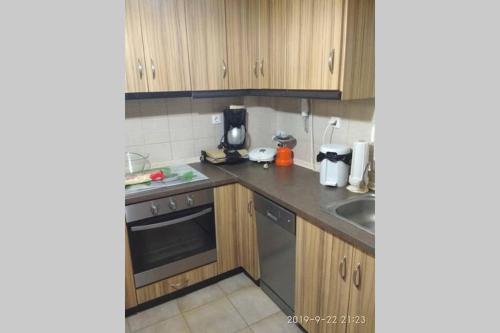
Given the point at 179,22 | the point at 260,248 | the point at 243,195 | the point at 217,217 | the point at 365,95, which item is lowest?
the point at 260,248

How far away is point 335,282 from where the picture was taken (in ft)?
4.65

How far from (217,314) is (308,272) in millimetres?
741

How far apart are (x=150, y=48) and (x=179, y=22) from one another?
25 cm

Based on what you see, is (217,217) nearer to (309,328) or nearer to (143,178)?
(143,178)

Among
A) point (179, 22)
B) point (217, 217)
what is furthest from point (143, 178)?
point (179, 22)

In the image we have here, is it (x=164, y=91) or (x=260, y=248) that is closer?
(x=164, y=91)

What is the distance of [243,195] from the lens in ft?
6.68

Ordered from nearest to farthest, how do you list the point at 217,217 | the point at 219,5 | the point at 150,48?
the point at 150,48 < the point at 219,5 < the point at 217,217

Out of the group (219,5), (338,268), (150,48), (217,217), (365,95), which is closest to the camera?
(338,268)

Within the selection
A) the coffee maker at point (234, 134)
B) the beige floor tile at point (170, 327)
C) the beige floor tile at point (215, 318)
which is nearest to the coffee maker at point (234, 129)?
the coffee maker at point (234, 134)

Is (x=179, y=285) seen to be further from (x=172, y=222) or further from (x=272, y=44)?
(x=272, y=44)

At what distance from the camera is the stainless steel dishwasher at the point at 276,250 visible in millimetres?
1687

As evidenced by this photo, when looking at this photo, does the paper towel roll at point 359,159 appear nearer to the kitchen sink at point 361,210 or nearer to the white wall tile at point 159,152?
the kitchen sink at point 361,210

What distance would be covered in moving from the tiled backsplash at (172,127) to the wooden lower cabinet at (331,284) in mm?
1155
